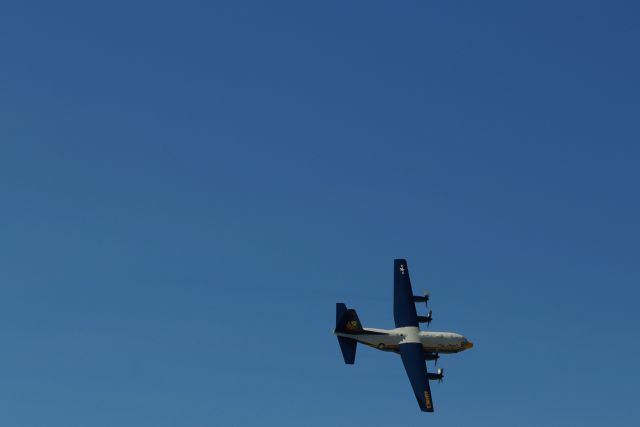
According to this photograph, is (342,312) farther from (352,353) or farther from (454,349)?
(454,349)

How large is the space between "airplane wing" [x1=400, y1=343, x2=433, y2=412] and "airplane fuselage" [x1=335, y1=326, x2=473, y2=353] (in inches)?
55.7

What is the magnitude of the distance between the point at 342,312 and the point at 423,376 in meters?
18.1

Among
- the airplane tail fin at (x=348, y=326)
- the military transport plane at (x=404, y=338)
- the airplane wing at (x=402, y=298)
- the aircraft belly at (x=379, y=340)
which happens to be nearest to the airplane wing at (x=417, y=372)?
the military transport plane at (x=404, y=338)

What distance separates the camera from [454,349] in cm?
16462

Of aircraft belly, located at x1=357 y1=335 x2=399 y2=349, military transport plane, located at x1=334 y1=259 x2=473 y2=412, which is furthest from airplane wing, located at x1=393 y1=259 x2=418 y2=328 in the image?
aircraft belly, located at x1=357 y1=335 x2=399 y2=349

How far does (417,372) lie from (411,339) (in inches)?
264

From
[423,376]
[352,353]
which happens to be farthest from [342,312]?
[423,376]

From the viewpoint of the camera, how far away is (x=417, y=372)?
159 m

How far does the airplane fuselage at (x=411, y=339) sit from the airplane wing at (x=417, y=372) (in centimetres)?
141

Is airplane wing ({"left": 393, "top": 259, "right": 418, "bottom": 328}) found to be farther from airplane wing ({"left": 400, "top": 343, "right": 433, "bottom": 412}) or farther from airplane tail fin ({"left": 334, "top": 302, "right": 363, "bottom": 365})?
airplane tail fin ({"left": 334, "top": 302, "right": 363, "bottom": 365})

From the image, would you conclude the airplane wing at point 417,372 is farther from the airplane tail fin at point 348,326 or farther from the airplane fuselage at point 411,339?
the airplane tail fin at point 348,326

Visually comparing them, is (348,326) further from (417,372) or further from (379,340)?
(417,372)

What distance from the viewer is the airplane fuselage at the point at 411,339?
164 m

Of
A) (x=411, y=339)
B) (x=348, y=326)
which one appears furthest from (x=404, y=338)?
(x=348, y=326)
